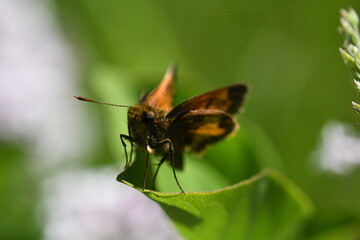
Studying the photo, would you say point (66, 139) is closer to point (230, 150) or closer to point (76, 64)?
point (76, 64)

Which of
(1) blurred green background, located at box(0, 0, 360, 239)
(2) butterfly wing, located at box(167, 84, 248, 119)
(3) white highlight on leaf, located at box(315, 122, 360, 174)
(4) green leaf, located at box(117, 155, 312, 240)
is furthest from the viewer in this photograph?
(1) blurred green background, located at box(0, 0, 360, 239)

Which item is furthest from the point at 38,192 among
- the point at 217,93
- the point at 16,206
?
the point at 217,93

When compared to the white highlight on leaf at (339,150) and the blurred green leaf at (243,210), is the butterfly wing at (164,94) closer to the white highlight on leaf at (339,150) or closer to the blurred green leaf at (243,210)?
the blurred green leaf at (243,210)

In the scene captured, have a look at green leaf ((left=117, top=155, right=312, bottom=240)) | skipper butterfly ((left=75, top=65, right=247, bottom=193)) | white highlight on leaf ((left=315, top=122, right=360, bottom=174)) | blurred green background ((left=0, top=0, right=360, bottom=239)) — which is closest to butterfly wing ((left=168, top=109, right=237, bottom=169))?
skipper butterfly ((left=75, top=65, right=247, bottom=193))

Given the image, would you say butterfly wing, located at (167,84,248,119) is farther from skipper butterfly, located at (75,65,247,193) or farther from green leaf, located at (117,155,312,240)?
green leaf, located at (117,155,312,240)

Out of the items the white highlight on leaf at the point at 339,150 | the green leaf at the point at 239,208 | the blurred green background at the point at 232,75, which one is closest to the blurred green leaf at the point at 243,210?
the green leaf at the point at 239,208
